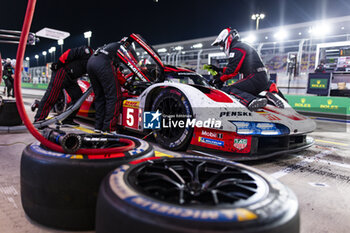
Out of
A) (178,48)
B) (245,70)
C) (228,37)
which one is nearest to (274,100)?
(245,70)

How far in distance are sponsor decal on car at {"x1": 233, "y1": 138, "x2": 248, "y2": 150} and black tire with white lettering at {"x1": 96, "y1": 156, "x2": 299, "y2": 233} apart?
4.67 feet

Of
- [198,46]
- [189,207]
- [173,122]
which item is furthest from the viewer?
[198,46]

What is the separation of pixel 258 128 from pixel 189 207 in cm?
202

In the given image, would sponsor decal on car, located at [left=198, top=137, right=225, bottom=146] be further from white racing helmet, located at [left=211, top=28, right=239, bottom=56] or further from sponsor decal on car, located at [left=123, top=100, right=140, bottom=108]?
white racing helmet, located at [left=211, top=28, right=239, bottom=56]

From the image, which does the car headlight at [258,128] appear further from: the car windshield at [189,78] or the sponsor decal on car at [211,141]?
the car windshield at [189,78]

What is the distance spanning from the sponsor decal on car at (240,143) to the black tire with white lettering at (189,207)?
1.42 metres

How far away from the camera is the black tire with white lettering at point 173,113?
3.04 m

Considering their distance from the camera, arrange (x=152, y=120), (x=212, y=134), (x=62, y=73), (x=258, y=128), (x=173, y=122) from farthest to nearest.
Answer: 1. (x=62, y=73)
2. (x=152, y=120)
3. (x=173, y=122)
4. (x=212, y=134)
5. (x=258, y=128)

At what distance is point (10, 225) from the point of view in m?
1.48

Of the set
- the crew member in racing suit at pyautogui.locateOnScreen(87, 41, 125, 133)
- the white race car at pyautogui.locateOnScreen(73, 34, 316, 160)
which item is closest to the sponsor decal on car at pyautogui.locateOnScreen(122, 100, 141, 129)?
the white race car at pyautogui.locateOnScreen(73, 34, 316, 160)

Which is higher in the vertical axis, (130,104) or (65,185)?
(130,104)

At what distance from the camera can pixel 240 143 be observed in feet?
9.00

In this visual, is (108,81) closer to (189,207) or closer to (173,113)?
(173,113)

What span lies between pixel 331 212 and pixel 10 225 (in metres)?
2.16
